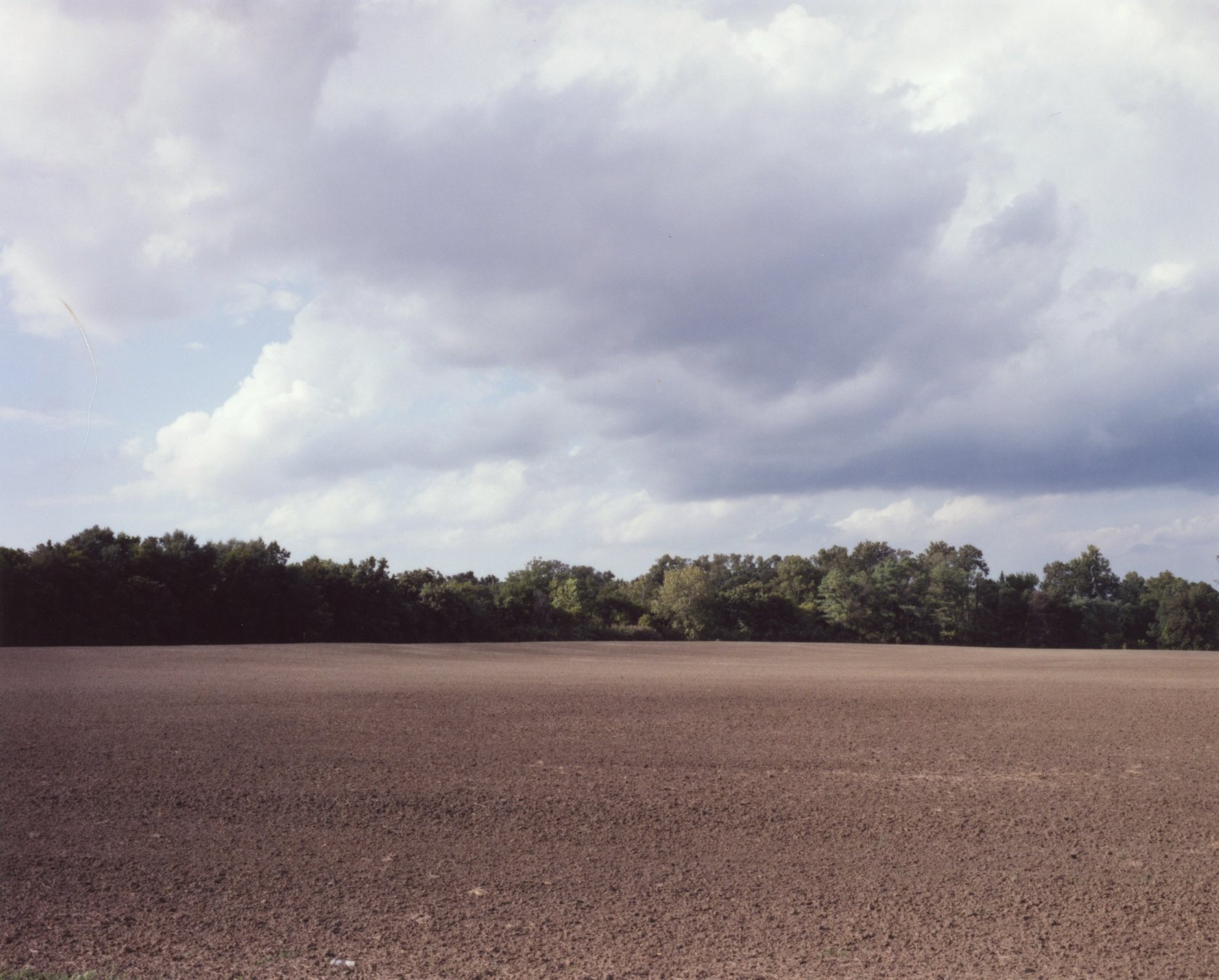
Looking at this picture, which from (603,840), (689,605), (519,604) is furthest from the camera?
(689,605)

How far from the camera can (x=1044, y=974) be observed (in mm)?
7000

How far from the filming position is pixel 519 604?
75625mm

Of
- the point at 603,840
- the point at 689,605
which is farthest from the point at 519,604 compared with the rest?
the point at 603,840

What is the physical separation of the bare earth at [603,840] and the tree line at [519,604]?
112 ft

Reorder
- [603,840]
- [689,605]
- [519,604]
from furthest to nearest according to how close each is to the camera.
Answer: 1. [689,605]
2. [519,604]
3. [603,840]

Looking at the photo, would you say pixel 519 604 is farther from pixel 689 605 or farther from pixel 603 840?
pixel 603 840

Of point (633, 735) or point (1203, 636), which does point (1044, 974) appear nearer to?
point (633, 735)

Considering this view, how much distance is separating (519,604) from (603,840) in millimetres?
65892

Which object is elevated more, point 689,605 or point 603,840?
point 689,605

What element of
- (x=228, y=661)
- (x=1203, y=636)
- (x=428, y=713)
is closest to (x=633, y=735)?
(x=428, y=713)

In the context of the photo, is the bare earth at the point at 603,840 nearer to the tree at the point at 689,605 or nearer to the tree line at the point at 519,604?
the tree line at the point at 519,604

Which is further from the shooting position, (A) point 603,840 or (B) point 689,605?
(B) point 689,605

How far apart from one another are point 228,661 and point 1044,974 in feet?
112

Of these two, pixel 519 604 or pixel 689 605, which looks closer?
pixel 519 604
